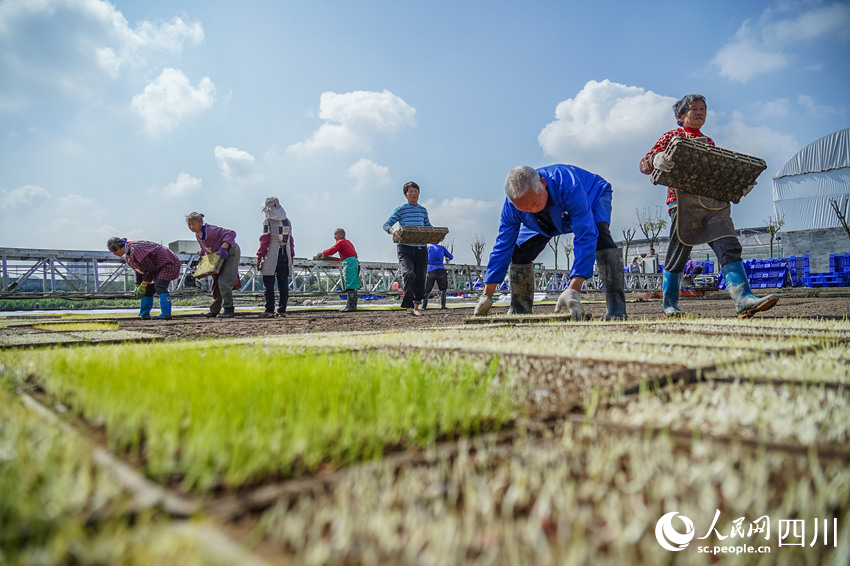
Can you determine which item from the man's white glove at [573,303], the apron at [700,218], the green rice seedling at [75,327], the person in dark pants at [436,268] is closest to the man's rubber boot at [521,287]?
the man's white glove at [573,303]

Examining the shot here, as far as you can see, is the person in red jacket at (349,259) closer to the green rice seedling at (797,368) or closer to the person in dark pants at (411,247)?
the person in dark pants at (411,247)

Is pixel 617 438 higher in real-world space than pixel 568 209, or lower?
lower

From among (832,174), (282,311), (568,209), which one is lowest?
(282,311)

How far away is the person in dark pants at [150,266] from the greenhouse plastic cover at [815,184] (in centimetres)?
4868

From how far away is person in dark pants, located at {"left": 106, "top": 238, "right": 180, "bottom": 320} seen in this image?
659 cm

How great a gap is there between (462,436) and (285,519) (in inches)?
15.4


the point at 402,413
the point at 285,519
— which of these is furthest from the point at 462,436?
the point at 285,519

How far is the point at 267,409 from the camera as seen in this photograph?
884 mm

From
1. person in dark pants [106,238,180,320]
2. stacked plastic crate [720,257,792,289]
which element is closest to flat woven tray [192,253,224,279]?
person in dark pants [106,238,180,320]

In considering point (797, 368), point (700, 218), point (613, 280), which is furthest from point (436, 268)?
point (797, 368)

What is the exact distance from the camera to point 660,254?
5000 cm

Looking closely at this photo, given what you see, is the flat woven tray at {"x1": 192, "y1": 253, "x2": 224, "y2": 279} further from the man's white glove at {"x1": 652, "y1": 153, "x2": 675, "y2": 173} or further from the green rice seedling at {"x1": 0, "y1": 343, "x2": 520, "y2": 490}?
the green rice seedling at {"x1": 0, "y1": 343, "x2": 520, "y2": 490}

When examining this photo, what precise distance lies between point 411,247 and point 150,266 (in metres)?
3.47

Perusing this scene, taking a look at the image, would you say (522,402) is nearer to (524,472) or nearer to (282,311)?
(524,472)
